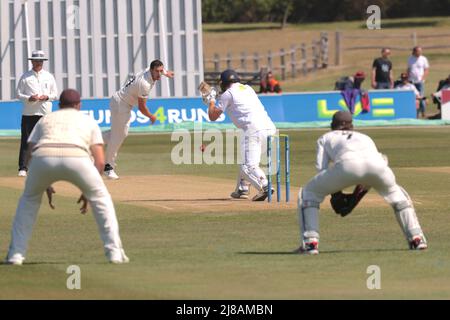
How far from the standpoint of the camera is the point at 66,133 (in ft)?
43.2

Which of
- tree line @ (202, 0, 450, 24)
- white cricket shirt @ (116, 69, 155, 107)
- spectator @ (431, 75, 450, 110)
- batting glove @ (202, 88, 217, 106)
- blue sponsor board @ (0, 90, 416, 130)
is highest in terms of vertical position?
tree line @ (202, 0, 450, 24)

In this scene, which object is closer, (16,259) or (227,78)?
(16,259)

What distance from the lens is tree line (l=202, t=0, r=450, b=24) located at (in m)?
79.9

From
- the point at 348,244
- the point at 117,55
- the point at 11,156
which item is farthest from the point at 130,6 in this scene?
the point at 348,244

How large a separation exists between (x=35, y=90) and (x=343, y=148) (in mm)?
10222

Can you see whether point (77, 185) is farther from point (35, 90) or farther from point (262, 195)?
point (35, 90)

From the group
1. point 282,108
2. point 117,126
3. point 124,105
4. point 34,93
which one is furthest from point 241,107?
point 282,108

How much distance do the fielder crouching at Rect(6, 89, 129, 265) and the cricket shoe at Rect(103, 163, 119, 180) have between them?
8.94 metres

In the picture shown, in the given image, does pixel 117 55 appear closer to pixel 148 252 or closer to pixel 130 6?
pixel 130 6

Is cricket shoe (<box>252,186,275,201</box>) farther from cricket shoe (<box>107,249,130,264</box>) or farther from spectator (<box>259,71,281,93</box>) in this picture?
spectator (<box>259,71,281,93</box>)

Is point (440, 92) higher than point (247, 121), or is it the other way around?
point (440, 92)

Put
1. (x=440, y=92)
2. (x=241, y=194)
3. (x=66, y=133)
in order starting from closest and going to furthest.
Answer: (x=66, y=133), (x=241, y=194), (x=440, y=92)

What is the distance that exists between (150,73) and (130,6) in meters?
16.7

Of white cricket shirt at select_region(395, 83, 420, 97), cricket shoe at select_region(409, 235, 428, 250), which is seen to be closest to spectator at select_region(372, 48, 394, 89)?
white cricket shirt at select_region(395, 83, 420, 97)
